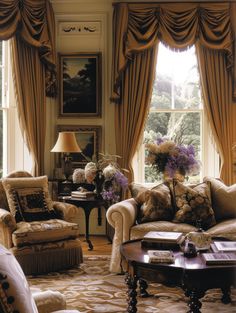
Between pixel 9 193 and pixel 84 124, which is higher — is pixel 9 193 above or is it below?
below

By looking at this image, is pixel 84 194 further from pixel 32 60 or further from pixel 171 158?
pixel 32 60

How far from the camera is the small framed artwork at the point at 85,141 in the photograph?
245 inches

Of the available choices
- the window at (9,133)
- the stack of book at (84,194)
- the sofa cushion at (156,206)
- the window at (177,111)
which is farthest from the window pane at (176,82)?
the sofa cushion at (156,206)

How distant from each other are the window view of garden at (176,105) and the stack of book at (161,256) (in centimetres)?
324

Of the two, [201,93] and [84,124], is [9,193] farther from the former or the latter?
[201,93]

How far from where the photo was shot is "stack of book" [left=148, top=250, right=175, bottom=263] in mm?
2977

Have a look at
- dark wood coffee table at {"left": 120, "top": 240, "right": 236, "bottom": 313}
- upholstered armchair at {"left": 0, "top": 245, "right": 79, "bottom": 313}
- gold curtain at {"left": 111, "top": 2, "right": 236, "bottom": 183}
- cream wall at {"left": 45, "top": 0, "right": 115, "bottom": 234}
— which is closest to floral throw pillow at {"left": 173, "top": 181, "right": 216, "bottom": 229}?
dark wood coffee table at {"left": 120, "top": 240, "right": 236, "bottom": 313}

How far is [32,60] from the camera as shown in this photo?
5973 mm

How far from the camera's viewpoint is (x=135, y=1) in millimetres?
6121

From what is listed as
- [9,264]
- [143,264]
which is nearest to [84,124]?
[143,264]

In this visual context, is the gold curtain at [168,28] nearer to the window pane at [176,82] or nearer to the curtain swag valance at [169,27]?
the curtain swag valance at [169,27]

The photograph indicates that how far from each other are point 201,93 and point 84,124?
161 cm

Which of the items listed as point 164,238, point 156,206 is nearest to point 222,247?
point 164,238

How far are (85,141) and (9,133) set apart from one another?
101cm
